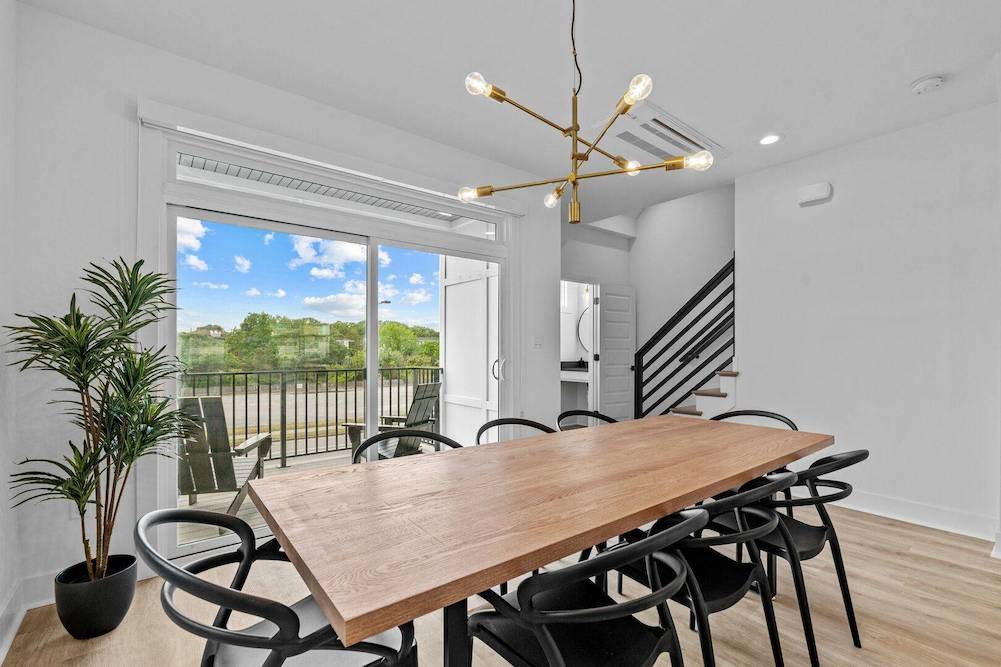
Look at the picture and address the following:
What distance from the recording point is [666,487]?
1.49 metres

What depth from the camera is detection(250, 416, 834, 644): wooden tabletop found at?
3.03 feet

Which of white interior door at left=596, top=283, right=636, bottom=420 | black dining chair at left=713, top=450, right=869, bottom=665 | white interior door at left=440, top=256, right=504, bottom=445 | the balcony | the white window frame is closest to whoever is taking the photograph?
black dining chair at left=713, top=450, right=869, bottom=665

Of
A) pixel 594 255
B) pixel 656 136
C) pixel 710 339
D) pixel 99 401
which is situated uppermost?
pixel 656 136

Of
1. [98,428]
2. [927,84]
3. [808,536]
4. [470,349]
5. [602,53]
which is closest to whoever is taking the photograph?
[808,536]

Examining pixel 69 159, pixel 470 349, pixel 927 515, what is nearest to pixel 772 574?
pixel 927 515

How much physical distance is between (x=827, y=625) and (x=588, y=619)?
5.65 ft

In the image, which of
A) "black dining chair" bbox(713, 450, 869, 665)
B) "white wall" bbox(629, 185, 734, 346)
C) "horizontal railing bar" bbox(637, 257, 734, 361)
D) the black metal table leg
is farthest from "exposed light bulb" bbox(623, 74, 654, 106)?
"white wall" bbox(629, 185, 734, 346)

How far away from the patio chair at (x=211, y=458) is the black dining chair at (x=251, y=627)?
62.5 inches

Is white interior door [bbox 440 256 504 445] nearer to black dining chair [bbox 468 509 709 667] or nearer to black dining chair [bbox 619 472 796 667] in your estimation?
black dining chair [bbox 619 472 796 667]

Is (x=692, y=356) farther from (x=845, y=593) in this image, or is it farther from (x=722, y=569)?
(x=722, y=569)

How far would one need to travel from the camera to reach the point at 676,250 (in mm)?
6180

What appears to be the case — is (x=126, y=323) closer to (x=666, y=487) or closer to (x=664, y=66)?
(x=666, y=487)

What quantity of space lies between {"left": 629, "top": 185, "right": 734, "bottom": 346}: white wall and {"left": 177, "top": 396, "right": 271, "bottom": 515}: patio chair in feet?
16.8

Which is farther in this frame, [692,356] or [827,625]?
[692,356]
